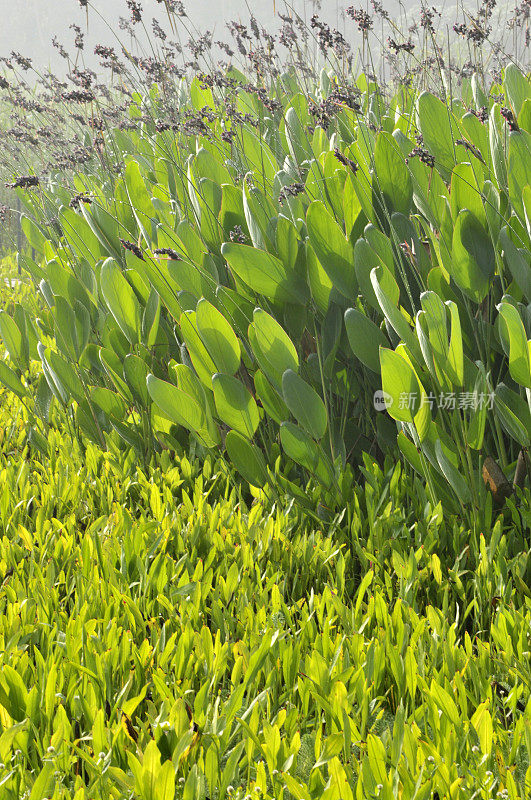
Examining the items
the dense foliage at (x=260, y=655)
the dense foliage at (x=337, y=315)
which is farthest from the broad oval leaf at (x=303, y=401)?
the dense foliage at (x=260, y=655)

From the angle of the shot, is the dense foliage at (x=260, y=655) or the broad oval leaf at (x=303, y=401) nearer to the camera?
the dense foliage at (x=260, y=655)

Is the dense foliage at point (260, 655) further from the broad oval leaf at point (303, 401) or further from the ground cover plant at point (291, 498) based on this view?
the broad oval leaf at point (303, 401)

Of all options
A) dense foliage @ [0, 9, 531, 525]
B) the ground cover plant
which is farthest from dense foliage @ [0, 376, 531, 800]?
dense foliage @ [0, 9, 531, 525]

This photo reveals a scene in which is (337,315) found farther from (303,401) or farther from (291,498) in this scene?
(291,498)

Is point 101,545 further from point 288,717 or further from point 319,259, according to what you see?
point 319,259

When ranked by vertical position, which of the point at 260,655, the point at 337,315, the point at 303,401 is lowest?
the point at 260,655

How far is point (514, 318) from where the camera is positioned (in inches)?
60.7

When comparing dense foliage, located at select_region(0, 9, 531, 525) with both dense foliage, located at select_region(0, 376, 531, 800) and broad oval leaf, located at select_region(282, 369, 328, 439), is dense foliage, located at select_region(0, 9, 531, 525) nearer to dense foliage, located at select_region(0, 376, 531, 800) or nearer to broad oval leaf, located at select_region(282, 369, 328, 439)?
broad oval leaf, located at select_region(282, 369, 328, 439)

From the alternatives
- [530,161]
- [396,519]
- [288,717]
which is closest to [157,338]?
[396,519]

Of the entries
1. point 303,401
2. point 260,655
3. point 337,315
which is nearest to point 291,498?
point 303,401

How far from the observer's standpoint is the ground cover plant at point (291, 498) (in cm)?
120

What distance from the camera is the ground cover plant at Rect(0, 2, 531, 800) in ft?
3.95

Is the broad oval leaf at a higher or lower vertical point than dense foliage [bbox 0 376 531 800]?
higher

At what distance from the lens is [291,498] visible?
2.07 m
